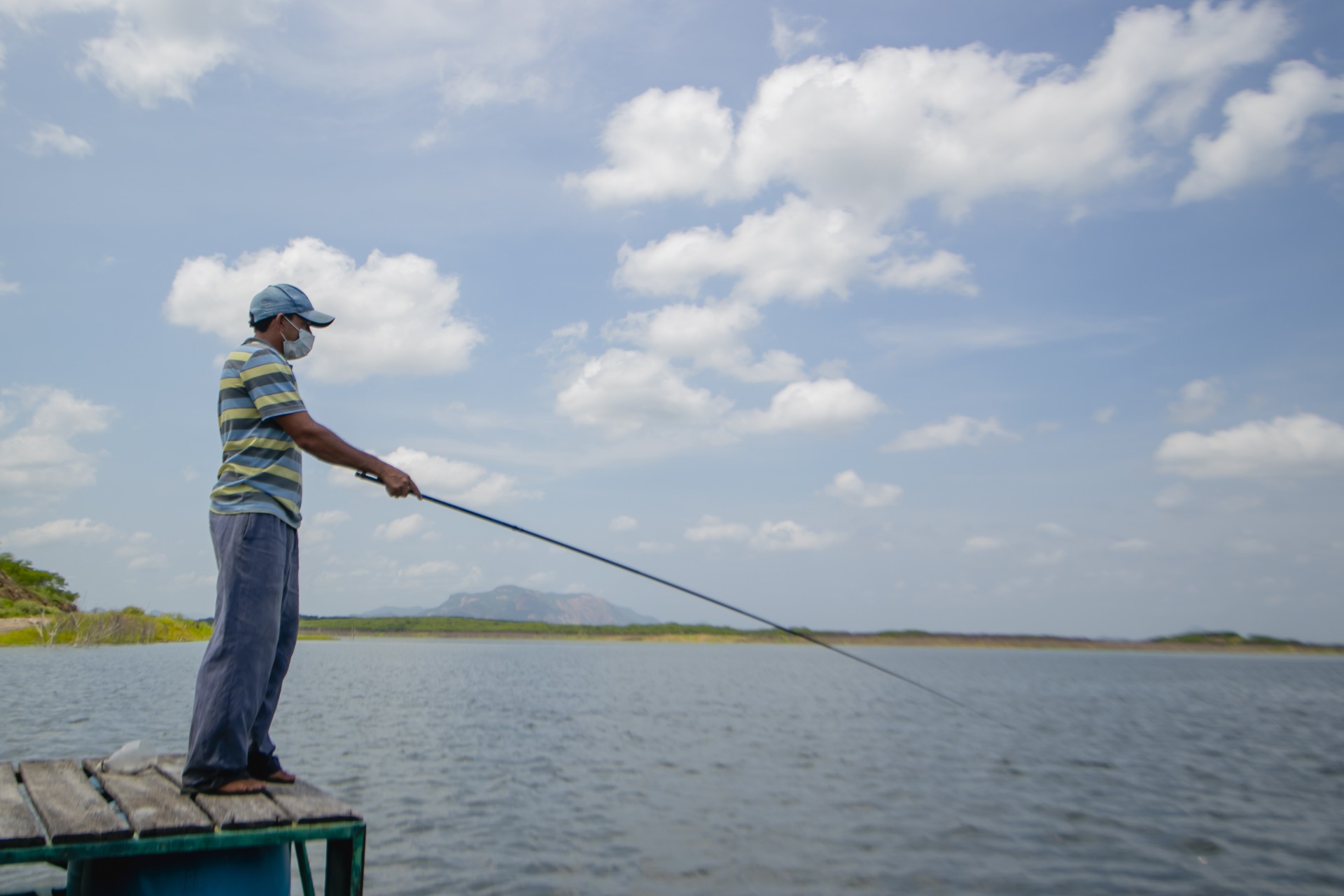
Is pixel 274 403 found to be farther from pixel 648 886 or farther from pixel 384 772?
pixel 384 772

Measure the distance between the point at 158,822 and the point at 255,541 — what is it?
1.13 metres

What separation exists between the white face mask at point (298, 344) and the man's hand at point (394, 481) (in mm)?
778

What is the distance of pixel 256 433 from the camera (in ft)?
13.3

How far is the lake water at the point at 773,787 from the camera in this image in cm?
818

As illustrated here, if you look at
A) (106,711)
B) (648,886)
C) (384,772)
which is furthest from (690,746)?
(106,711)

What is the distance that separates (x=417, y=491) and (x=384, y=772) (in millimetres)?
8775

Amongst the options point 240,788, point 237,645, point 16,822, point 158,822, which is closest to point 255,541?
point 237,645

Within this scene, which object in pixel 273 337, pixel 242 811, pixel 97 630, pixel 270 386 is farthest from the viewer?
pixel 97 630

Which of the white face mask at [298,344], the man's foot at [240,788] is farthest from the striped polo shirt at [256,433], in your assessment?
the man's foot at [240,788]

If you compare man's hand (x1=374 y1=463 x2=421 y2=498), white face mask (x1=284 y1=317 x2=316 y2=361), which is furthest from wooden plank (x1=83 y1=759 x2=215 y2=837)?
white face mask (x1=284 y1=317 x2=316 y2=361)

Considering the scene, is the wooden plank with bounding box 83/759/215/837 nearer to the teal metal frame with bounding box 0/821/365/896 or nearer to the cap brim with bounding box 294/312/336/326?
the teal metal frame with bounding box 0/821/365/896

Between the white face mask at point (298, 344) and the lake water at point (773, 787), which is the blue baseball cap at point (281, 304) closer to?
the white face mask at point (298, 344)

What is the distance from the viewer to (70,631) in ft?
163

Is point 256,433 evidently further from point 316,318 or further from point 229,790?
point 229,790
